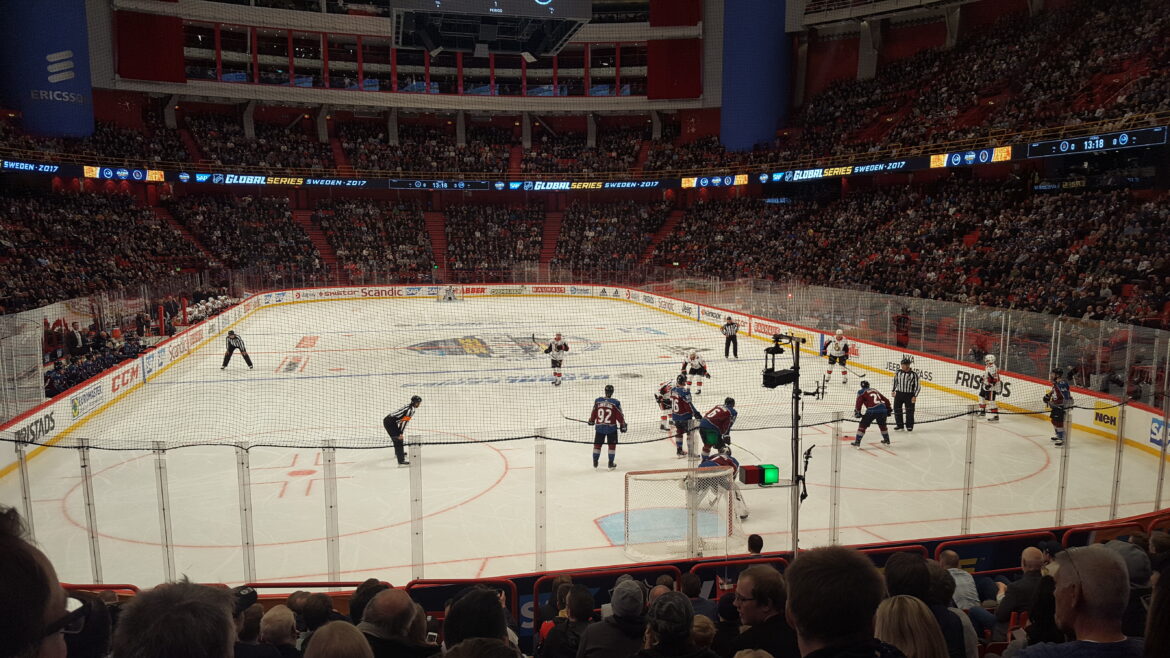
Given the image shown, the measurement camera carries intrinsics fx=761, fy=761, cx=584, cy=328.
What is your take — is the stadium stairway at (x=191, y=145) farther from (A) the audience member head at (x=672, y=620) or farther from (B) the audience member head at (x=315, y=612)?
(A) the audience member head at (x=672, y=620)

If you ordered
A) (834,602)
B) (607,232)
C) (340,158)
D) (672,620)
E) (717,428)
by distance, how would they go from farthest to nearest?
(340,158)
(607,232)
(717,428)
(672,620)
(834,602)

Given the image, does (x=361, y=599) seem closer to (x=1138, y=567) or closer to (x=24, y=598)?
(x=24, y=598)

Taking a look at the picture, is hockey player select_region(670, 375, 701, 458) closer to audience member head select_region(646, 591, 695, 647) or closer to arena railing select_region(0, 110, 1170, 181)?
audience member head select_region(646, 591, 695, 647)

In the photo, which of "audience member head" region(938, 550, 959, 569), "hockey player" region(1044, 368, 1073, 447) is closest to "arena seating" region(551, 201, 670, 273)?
"hockey player" region(1044, 368, 1073, 447)

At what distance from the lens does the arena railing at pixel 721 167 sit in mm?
23734

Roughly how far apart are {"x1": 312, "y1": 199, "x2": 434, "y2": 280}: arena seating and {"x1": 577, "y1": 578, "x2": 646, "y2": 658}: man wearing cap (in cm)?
3812

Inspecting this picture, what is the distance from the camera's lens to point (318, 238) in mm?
43875

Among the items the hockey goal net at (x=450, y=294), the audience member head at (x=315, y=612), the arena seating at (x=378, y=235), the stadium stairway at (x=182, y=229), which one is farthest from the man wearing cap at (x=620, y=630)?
the stadium stairway at (x=182, y=229)

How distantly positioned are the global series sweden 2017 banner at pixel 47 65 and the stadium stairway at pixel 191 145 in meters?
5.84

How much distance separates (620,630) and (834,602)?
186 centimetres

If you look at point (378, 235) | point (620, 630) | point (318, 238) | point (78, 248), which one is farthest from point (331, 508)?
point (318, 238)

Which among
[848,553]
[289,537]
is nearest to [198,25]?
[289,537]

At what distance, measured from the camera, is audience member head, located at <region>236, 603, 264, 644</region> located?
4227 mm

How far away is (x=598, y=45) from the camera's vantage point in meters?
47.8
